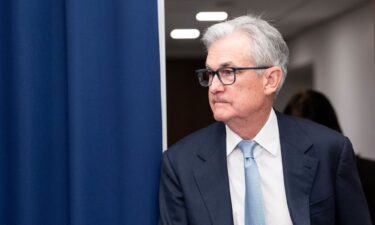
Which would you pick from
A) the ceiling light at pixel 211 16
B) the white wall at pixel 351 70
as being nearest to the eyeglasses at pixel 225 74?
→ the white wall at pixel 351 70

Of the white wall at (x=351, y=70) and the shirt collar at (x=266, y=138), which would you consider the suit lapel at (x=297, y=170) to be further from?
the white wall at (x=351, y=70)

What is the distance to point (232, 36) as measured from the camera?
155cm

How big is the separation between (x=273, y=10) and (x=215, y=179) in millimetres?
4584

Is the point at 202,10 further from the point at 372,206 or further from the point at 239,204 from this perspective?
the point at 239,204

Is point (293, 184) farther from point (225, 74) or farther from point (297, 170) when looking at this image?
point (225, 74)

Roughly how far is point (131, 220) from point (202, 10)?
438 cm

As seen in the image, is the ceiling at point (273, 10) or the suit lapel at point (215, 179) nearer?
the suit lapel at point (215, 179)

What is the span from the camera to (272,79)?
160 cm

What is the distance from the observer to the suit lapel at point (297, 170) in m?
1.55

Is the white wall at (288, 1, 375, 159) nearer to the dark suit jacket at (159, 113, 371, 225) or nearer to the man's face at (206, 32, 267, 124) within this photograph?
the dark suit jacket at (159, 113, 371, 225)

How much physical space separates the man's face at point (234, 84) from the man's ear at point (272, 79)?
3cm

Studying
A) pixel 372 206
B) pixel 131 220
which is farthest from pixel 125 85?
pixel 372 206

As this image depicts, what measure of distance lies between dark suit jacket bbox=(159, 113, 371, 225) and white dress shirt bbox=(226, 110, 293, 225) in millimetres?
27

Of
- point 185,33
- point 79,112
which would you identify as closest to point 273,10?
point 185,33
